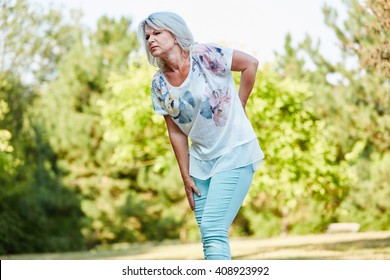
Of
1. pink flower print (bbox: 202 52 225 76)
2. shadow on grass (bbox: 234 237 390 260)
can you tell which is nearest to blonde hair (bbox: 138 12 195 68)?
pink flower print (bbox: 202 52 225 76)

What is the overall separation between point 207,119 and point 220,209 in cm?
44

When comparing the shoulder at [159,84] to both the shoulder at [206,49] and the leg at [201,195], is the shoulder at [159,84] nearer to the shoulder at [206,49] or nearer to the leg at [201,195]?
the shoulder at [206,49]

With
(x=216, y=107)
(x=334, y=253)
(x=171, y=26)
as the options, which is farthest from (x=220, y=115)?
(x=334, y=253)

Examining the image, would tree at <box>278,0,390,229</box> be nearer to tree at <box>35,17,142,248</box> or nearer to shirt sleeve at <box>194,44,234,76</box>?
tree at <box>35,17,142,248</box>

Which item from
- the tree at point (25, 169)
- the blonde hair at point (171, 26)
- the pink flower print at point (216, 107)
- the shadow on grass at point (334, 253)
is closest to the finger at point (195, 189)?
the pink flower print at point (216, 107)

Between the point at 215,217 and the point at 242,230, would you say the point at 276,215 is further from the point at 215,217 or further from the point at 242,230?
the point at 215,217

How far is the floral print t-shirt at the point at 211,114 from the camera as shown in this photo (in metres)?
3.56

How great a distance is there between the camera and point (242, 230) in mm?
24000

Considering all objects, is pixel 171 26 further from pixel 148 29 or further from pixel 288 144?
pixel 288 144

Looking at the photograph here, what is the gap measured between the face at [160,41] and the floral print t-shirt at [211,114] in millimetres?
137

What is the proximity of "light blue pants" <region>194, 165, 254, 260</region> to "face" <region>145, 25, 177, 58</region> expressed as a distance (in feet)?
2.16
